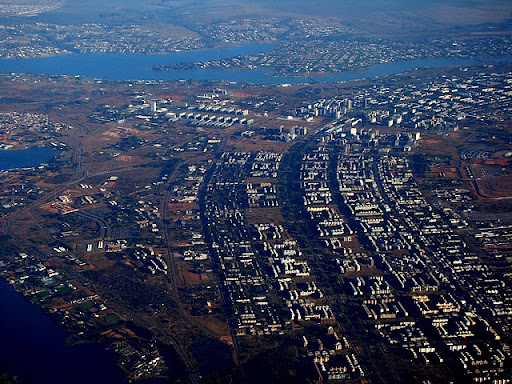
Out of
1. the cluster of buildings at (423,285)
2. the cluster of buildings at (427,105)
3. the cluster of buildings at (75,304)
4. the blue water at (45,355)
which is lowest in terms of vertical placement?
the blue water at (45,355)

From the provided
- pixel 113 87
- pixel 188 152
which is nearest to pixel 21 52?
pixel 113 87

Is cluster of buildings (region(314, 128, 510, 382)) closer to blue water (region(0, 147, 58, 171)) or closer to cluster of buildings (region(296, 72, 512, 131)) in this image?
cluster of buildings (region(296, 72, 512, 131))

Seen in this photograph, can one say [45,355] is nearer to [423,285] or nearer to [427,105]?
[423,285]

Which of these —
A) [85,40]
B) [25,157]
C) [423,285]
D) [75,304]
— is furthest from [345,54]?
[75,304]

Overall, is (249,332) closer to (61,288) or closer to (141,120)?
(61,288)

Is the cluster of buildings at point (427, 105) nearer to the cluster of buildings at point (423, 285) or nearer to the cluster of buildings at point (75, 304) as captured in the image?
the cluster of buildings at point (423, 285)

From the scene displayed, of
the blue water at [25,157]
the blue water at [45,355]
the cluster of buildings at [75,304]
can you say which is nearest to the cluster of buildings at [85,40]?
the blue water at [25,157]
